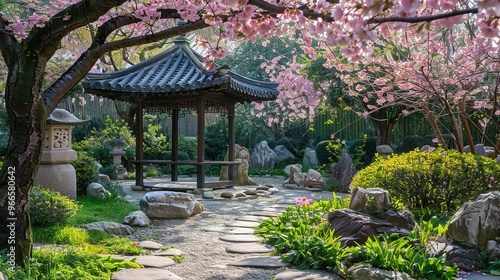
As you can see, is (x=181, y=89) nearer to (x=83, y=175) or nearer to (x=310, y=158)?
(x=83, y=175)

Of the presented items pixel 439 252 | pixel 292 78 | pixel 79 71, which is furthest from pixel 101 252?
pixel 292 78

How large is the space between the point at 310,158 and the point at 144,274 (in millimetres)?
12309

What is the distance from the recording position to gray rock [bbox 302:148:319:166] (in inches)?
602

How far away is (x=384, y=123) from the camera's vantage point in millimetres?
12648

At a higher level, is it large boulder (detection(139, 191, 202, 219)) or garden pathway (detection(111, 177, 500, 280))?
large boulder (detection(139, 191, 202, 219))

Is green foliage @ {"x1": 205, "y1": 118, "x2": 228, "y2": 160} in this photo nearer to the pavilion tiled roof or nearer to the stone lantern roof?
the pavilion tiled roof

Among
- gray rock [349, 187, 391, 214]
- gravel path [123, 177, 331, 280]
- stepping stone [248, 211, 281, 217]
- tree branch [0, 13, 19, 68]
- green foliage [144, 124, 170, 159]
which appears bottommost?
gravel path [123, 177, 331, 280]

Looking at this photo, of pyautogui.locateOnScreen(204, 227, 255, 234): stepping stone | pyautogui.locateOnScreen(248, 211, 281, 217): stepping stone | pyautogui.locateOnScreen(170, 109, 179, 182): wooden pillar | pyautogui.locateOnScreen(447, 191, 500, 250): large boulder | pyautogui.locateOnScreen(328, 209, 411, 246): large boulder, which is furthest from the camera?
pyautogui.locateOnScreen(170, 109, 179, 182): wooden pillar

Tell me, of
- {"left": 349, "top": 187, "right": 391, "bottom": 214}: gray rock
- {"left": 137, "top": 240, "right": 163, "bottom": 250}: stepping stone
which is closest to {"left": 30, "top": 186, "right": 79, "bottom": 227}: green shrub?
{"left": 137, "top": 240, "right": 163, "bottom": 250}: stepping stone

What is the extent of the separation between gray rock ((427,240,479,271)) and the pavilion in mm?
5368

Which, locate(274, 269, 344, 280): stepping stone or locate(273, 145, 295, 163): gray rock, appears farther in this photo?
locate(273, 145, 295, 163): gray rock

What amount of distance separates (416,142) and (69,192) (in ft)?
30.7

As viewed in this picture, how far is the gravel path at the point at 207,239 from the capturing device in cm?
375

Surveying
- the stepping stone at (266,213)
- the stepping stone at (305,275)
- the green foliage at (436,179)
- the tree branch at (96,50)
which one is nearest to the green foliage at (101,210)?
the stepping stone at (266,213)
